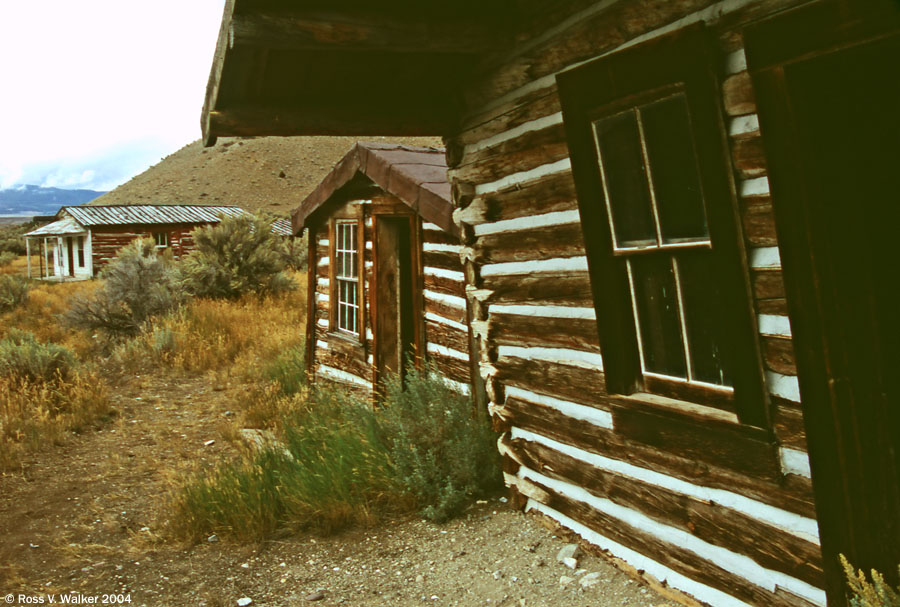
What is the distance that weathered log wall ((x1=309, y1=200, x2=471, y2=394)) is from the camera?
666 cm

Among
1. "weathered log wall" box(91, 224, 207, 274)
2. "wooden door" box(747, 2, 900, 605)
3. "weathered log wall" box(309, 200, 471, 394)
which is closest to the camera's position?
"wooden door" box(747, 2, 900, 605)

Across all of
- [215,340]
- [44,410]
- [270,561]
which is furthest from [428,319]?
[215,340]

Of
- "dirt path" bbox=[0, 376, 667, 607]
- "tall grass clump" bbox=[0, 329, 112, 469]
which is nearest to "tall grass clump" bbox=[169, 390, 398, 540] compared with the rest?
"dirt path" bbox=[0, 376, 667, 607]

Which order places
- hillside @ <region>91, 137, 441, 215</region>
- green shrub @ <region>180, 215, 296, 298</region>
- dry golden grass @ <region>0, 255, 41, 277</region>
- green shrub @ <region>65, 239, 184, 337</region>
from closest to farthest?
1. green shrub @ <region>65, 239, 184, 337</region>
2. green shrub @ <region>180, 215, 296, 298</region>
3. dry golden grass @ <region>0, 255, 41, 277</region>
4. hillside @ <region>91, 137, 441, 215</region>

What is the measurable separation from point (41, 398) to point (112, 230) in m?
24.3

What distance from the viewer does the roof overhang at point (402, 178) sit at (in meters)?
6.22

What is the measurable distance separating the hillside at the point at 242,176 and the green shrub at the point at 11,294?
42458mm

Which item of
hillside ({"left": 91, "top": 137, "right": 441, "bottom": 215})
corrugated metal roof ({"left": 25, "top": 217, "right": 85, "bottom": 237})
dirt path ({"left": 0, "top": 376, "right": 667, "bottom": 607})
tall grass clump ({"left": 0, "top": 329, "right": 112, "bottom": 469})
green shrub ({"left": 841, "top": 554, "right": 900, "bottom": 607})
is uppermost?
hillside ({"left": 91, "top": 137, "right": 441, "bottom": 215})

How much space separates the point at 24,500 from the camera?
671 centimetres

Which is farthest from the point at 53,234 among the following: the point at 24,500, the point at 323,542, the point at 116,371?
the point at 323,542

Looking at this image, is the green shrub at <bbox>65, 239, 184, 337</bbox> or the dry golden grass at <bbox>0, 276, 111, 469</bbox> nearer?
the dry golden grass at <bbox>0, 276, 111, 469</bbox>

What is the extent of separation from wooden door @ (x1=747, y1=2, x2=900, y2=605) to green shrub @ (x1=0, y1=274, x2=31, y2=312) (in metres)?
20.6

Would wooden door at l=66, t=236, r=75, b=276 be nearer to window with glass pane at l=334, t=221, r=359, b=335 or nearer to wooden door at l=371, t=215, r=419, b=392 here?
window with glass pane at l=334, t=221, r=359, b=335

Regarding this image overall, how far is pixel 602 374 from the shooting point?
393 cm
